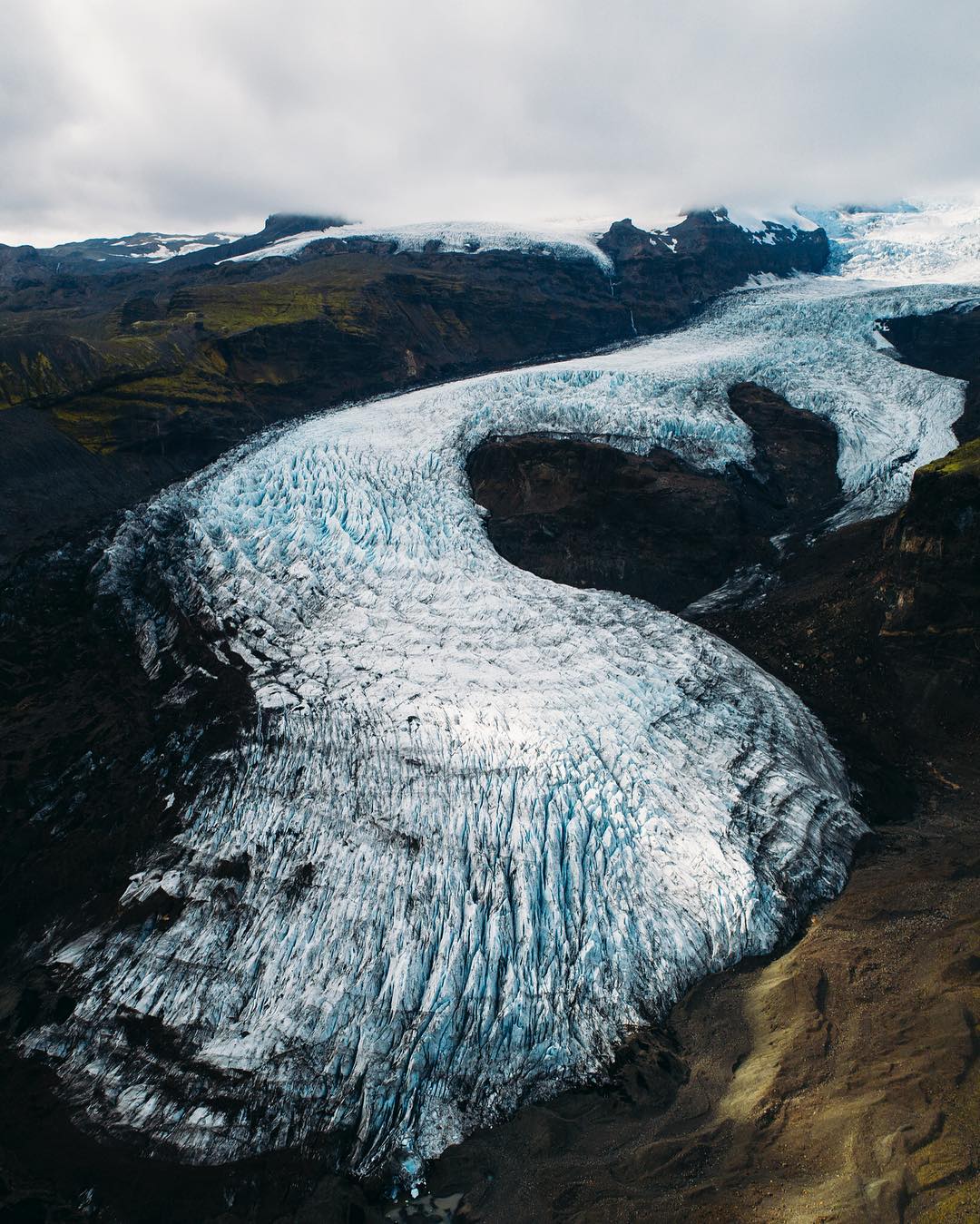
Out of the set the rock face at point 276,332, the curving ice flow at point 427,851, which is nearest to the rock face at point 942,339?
the rock face at point 276,332

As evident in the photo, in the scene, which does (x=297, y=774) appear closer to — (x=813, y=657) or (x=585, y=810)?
(x=585, y=810)

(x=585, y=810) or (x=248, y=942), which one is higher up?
(x=585, y=810)

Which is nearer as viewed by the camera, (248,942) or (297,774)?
(248,942)

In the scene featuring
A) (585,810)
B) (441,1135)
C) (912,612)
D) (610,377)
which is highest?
(610,377)

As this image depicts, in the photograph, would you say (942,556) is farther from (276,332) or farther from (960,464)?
(276,332)

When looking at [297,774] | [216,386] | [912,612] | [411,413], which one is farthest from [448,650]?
[216,386]

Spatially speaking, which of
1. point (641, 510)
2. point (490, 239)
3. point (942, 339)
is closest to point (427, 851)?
point (641, 510)

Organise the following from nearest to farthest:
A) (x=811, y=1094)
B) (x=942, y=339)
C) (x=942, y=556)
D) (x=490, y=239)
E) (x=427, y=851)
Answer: (x=811, y=1094)
(x=427, y=851)
(x=942, y=556)
(x=942, y=339)
(x=490, y=239)
